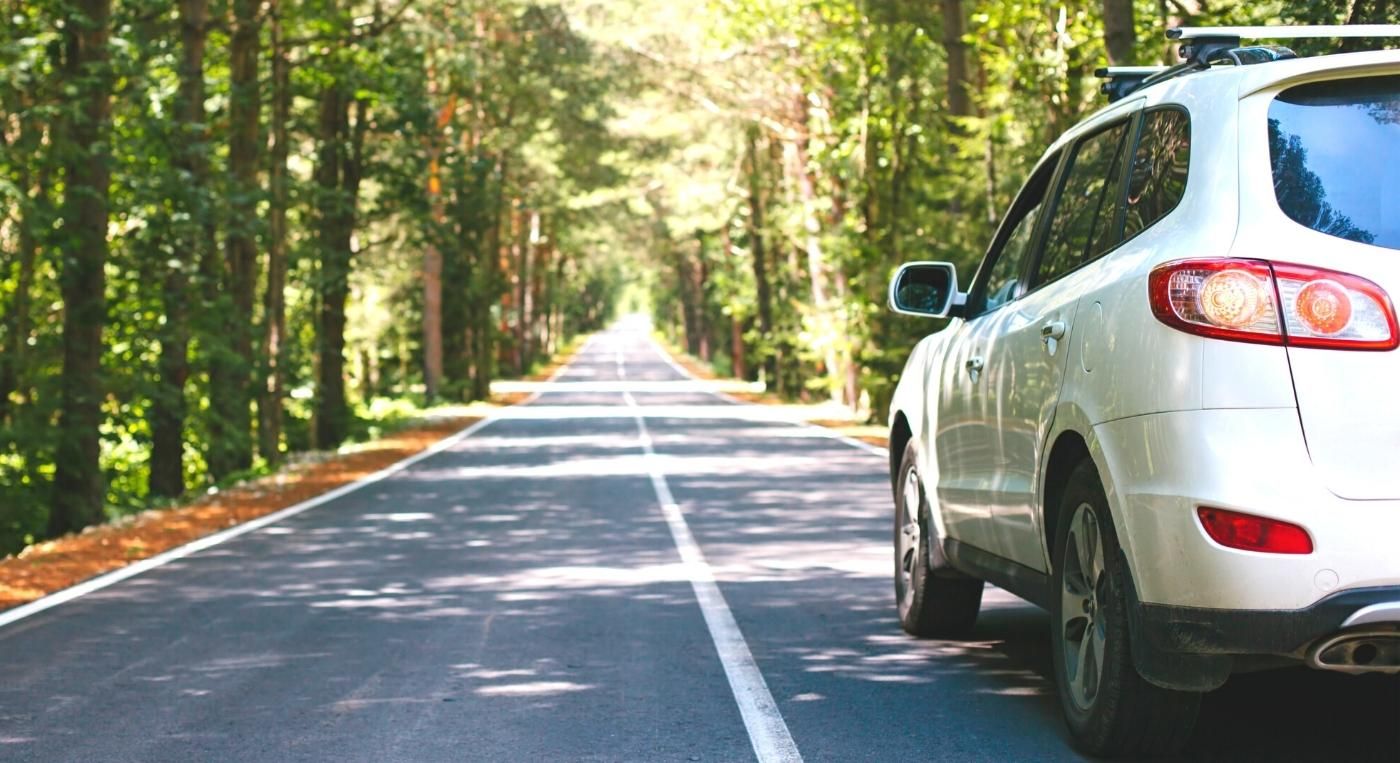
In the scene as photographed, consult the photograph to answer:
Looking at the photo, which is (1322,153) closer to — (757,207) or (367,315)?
(757,207)

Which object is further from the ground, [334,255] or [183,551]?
[334,255]

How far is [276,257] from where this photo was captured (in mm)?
28688

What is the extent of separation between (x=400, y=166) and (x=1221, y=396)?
93.1ft

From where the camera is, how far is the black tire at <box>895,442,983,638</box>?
8023mm

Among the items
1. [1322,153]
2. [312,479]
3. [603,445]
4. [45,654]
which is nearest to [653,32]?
[603,445]

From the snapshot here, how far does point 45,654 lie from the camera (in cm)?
848

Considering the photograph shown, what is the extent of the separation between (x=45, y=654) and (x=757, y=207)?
42.7 metres

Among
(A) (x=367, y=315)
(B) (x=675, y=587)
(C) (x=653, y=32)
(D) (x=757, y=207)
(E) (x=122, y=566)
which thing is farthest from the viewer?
(A) (x=367, y=315)

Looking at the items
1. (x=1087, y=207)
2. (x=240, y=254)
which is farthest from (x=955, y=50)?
(x=1087, y=207)

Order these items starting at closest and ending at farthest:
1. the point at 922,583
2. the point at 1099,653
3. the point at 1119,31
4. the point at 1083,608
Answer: the point at 1099,653 → the point at 1083,608 → the point at 922,583 → the point at 1119,31

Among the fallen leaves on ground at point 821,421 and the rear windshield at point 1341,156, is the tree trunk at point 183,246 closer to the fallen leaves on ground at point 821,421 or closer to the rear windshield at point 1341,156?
the fallen leaves on ground at point 821,421

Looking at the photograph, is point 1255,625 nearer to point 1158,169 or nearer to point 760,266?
point 1158,169

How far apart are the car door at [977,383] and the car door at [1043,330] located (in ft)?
0.31

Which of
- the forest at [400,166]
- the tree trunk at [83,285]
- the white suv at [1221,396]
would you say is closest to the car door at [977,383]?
the white suv at [1221,396]
